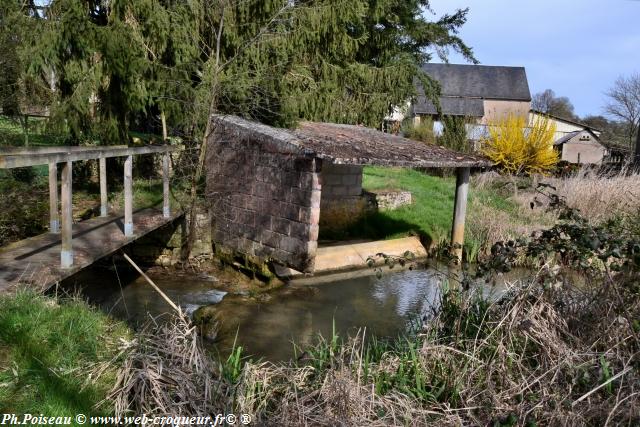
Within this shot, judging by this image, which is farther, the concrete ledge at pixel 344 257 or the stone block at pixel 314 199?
the concrete ledge at pixel 344 257

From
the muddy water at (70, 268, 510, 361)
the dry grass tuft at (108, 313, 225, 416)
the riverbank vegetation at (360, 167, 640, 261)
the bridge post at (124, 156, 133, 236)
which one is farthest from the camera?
the riverbank vegetation at (360, 167, 640, 261)

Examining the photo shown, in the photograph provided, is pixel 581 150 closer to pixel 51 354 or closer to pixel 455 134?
pixel 455 134

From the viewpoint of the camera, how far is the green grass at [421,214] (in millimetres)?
12984

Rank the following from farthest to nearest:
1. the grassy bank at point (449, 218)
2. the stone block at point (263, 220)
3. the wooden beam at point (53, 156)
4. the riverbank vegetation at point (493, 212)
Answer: the grassy bank at point (449, 218), the riverbank vegetation at point (493, 212), the stone block at point (263, 220), the wooden beam at point (53, 156)

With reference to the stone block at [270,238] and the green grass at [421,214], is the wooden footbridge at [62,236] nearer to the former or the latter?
the stone block at [270,238]

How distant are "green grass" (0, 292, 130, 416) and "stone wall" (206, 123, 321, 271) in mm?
4111

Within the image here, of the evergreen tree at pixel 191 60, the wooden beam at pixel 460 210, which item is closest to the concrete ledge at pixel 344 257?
the wooden beam at pixel 460 210

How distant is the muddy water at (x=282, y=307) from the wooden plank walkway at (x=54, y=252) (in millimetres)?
1012

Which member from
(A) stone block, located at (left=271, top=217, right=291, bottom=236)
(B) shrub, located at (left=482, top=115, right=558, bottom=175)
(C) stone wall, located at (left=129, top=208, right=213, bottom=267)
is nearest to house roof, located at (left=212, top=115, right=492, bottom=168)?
(A) stone block, located at (left=271, top=217, right=291, bottom=236)

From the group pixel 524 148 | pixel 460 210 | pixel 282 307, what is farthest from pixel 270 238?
pixel 524 148

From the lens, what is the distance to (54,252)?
5.49 m

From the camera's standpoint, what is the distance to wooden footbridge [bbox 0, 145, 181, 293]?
4594 millimetres

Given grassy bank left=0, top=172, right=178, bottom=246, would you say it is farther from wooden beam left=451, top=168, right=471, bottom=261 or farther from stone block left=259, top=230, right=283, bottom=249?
wooden beam left=451, top=168, right=471, bottom=261

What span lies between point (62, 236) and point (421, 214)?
10.9m
